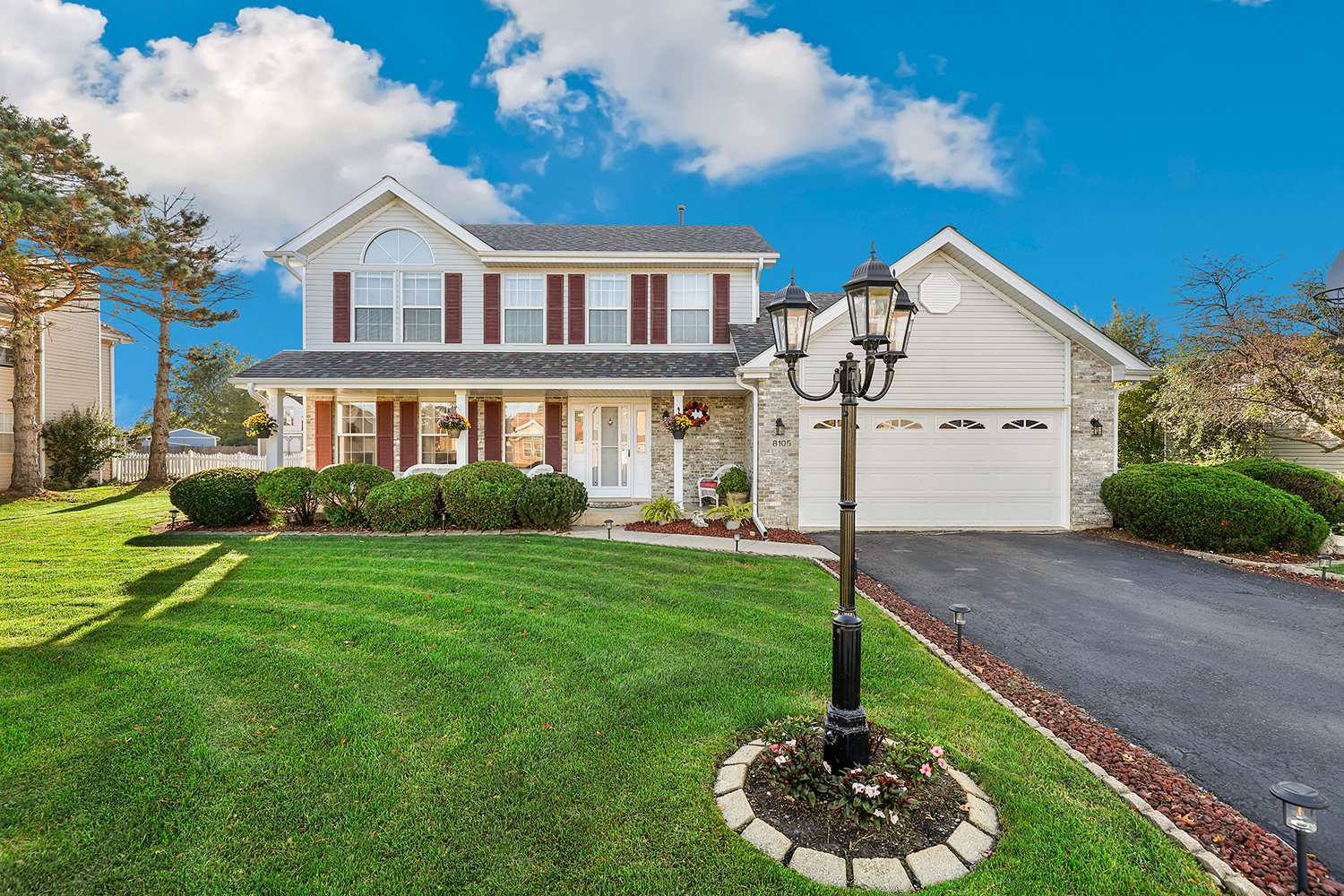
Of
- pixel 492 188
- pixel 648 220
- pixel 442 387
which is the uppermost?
pixel 492 188

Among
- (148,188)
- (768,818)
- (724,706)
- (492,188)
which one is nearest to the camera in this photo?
(768,818)

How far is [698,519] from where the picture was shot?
1025 centimetres

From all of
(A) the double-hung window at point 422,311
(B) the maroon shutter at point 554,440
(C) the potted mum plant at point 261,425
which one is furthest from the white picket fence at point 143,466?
(B) the maroon shutter at point 554,440

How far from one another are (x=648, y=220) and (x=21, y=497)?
Answer: 17671 mm

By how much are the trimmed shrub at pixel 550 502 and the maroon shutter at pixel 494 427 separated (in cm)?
317

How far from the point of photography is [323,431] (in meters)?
12.7

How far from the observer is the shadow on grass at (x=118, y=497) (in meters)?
12.4

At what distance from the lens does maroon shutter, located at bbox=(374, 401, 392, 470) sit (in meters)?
12.8

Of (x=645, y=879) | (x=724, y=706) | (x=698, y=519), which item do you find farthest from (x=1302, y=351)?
(x=645, y=879)

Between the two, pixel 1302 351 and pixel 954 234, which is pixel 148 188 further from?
pixel 1302 351

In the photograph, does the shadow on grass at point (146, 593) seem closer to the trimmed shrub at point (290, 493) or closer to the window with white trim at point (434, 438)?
the trimmed shrub at point (290, 493)

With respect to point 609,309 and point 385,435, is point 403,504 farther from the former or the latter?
point 609,309

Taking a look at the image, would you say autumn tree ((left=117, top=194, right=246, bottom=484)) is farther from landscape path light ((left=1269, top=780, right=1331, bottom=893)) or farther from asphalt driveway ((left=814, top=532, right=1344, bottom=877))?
landscape path light ((left=1269, top=780, right=1331, bottom=893))

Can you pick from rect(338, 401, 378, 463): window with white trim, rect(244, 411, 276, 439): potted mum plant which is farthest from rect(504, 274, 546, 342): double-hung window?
rect(244, 411, 276, 439): potted mum plant
